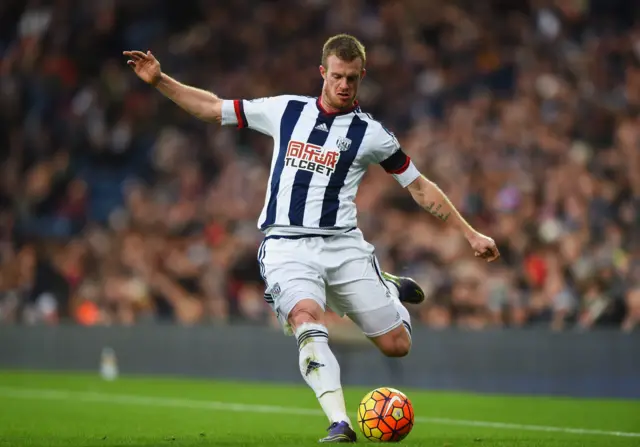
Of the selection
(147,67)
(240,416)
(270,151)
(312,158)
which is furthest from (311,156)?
(270,151)

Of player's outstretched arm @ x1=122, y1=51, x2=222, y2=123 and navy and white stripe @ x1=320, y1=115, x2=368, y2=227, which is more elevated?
player's outstretched arm @ x1=122, y1=51, x2=222, y2=123

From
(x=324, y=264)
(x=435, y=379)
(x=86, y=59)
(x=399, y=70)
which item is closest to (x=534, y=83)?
(x=399, y=70)

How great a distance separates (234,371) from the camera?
53.0 ft

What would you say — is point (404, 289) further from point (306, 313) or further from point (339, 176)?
point (306, 313)

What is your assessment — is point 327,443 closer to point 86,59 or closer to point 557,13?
point 557,13

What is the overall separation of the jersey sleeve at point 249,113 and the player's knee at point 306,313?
1.21m

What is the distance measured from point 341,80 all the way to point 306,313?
4.74ft

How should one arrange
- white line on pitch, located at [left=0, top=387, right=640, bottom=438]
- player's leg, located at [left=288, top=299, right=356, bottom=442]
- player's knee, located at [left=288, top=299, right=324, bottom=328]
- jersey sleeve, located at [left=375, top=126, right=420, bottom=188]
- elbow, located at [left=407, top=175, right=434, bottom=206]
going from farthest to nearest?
white line on pitch, located at [left=0, top=387, right=640, bottom=438]
elbow, located at [left=407, top=175, right=434, bottom=206]
jersey sleeve, located at [left=375, top=126, right=420, bottom=188]
player's knee, located at [left=288, top=299, right=324, bottom=328]
player's leg, located at [left=288, top=299, right=356, bottom=442]

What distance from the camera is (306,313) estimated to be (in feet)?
23.1

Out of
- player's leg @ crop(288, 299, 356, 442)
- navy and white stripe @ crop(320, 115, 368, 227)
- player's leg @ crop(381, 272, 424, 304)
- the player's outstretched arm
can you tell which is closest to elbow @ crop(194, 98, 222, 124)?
the player's outstretched arm

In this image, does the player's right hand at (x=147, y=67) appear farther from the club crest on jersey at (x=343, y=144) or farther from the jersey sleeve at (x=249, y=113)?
the club crest on jersey at (x=343, y=144)

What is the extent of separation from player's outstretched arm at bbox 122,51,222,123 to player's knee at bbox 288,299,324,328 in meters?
1.34

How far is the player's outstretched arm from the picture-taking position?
743 centimetres

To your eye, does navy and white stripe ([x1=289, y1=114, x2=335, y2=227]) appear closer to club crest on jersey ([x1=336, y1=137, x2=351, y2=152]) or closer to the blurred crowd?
club crest on jersey ([x1=336, y1=137, x2=351, y2=152])
